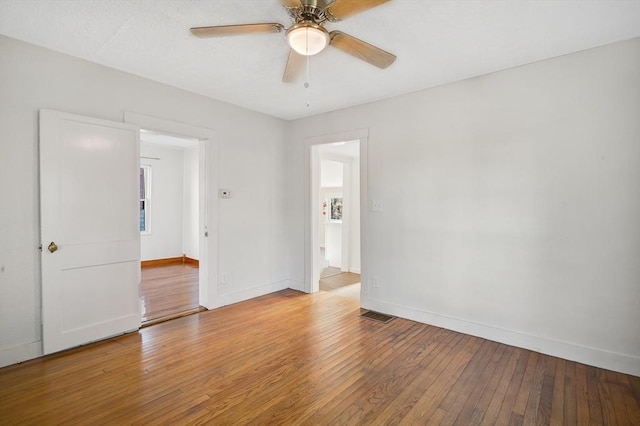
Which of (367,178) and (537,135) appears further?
(367,178)

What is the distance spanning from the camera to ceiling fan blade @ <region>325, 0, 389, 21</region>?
1.70 m

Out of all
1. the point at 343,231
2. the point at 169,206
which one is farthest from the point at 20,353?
the point at 169,206

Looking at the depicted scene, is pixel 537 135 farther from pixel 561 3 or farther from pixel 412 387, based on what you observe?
pixel 412 387

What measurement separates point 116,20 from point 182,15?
51 centimetres

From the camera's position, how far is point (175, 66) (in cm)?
300

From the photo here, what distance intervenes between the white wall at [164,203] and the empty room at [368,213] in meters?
3.48

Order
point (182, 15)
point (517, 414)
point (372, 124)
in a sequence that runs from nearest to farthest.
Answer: point (517, 414) < point (182, 15) < point (372, 124)

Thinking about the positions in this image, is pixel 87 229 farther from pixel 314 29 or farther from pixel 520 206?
pixel 520 206

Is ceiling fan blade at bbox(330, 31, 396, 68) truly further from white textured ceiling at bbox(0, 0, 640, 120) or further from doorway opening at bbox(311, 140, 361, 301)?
doorway opening at bbox(311, 140, 361, 301)

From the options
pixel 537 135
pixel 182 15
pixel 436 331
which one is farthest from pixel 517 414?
pixel 182 15

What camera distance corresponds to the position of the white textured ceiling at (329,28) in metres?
2.11

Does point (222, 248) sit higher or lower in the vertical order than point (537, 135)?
lower

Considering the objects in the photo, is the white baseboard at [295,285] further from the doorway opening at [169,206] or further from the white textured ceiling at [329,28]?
the white textured ceiling at [329,28]

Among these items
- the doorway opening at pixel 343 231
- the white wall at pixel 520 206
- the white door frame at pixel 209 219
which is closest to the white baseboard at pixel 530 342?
the white wall at pixel 520 206
